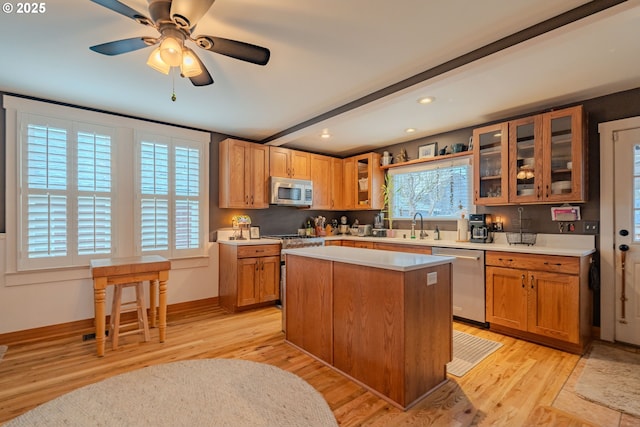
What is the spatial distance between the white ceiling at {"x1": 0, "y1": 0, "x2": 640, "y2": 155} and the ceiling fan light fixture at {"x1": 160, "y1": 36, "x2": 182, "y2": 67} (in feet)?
1.04

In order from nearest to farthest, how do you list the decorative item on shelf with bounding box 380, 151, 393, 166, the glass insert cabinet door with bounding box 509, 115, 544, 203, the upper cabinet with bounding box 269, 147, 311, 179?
the glass insert cabinet door with bounding box 509, 115, 544, 203 < the upper cabinet with bounding box 269, 147, 311, 179 < the decorative item on shelf with bounding box 380, 151, 393, 166

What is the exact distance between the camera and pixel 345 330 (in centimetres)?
238

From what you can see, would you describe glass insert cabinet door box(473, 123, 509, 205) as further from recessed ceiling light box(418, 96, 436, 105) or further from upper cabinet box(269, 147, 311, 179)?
upper cabinet box(269, 147, 311, 179)

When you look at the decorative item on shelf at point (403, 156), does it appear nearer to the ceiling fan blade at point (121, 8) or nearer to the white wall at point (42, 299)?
the ceiling fan blade at point (121, 8)

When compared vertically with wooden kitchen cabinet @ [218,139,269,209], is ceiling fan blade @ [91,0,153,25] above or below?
above

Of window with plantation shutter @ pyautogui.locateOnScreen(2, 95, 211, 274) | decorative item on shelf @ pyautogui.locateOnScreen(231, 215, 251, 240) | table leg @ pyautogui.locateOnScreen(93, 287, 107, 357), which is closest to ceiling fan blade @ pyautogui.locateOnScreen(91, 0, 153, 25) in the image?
table leg @ pyautogui.locateOnScreen(93, 287, 107, 357)

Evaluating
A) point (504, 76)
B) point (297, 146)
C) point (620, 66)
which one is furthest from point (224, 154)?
point (620, 66)

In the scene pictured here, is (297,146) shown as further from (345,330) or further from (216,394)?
(216,394)

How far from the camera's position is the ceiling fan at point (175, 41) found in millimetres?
1576

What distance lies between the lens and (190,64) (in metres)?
1.98

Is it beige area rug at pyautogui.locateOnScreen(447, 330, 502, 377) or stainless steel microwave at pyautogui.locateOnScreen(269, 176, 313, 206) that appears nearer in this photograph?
beige area rug at pyautogui.locateOnScreen(447, 330, 502, 377)

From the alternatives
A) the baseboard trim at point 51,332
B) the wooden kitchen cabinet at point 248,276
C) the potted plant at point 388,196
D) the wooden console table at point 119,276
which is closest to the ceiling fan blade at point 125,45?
the wooden console table at point 119,276

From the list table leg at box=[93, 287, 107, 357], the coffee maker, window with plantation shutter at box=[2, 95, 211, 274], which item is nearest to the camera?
table leg at box=[93, 287, 107, 357]

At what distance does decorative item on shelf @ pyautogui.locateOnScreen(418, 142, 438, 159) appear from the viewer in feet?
14.7
